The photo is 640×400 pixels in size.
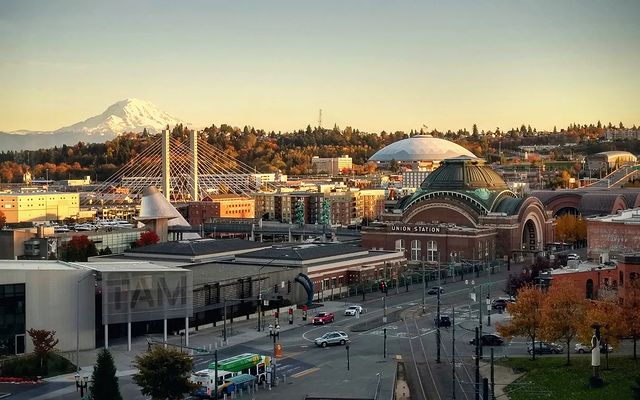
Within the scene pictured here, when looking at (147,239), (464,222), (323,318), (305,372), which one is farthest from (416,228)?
(305,372)

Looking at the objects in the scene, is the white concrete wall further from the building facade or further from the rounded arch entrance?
the building facade

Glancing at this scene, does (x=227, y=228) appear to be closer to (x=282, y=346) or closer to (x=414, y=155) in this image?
(x=282, y=346)

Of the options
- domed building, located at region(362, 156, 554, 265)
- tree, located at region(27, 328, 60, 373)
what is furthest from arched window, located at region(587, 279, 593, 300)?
domed building, located at region(362, 156, 554, 265)

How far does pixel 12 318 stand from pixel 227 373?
10618mm

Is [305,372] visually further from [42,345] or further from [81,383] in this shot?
[42,345]

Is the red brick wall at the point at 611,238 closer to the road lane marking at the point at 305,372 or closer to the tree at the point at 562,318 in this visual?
the tree at the point at 562,318

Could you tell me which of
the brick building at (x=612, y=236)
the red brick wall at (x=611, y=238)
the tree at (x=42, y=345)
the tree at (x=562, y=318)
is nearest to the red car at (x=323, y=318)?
the tree at (x=562, y=318)

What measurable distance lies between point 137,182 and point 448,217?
275ft

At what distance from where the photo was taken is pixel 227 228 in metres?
102

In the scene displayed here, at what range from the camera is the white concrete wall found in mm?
38188

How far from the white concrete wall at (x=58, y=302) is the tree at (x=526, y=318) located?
15745mm

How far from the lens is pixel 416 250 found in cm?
7631

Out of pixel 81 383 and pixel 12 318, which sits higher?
pixel 12 318

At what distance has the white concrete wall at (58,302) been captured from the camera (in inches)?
1503
